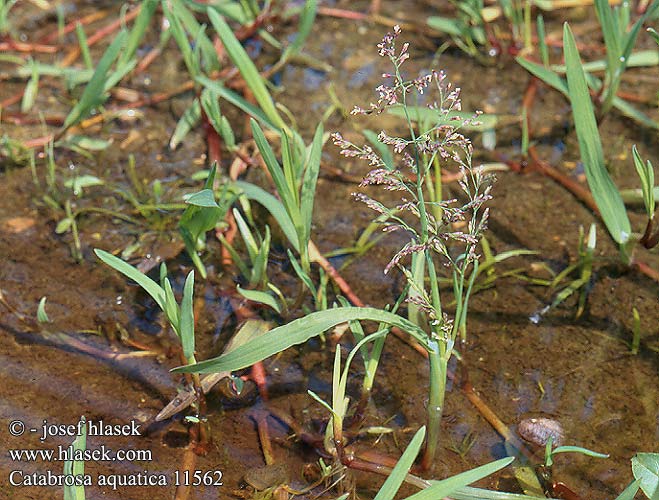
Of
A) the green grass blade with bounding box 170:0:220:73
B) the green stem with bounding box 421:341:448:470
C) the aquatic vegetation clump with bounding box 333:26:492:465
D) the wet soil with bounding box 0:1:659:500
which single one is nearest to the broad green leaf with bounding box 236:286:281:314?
the wet soil with bounding box 0:1:659:500

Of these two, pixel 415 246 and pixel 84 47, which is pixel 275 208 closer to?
pixel 415 246

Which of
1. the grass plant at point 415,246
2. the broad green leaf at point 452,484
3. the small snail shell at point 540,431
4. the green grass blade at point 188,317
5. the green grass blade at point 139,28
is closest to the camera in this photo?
the broad green leaf at point 452,484

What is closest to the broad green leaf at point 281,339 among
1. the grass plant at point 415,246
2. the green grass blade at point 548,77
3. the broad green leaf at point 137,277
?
the grass plant at point 415,246

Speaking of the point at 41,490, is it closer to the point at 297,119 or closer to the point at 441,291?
the point at 441,291

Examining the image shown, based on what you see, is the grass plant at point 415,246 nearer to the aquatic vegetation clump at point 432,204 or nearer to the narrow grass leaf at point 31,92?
the aquatic vegetation clump at point 432,204

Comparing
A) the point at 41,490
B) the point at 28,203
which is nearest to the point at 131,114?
the point at 28,203

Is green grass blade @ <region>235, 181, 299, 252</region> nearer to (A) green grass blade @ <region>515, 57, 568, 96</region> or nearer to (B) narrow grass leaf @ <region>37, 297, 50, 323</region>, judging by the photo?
(B) narrow grass leaf @ <region>37, 297, 50, 323</region>

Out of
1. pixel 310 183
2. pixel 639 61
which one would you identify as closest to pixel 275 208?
pixel 310 183
